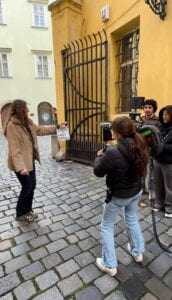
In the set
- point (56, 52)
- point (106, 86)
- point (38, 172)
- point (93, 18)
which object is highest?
point (93, 18)

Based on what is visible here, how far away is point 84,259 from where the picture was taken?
6.73 ft

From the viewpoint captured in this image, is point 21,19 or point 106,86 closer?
point 106,86

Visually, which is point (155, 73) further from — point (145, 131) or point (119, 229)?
point (119, 229)

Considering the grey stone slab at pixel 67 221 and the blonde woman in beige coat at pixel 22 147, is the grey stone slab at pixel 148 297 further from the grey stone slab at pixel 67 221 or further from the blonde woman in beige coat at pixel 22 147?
the blonde woman in beige coat at pixel 22 147

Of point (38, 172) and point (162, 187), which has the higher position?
point (162, 187)

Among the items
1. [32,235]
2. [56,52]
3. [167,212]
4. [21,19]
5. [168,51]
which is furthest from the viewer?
[21,19]

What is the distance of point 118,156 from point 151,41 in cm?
260

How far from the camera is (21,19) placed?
14.2 meters

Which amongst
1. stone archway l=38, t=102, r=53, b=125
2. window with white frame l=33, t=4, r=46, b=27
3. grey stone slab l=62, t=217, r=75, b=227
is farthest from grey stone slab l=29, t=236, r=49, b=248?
window with white frame l=33, t=4, r=46, b=27

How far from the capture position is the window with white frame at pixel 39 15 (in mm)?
14695

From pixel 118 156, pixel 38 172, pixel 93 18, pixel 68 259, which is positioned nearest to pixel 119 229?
pixel 68 259

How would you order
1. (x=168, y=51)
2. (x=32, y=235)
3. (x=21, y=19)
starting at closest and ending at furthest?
(x=32, y=235) < (x=168, y=51) < (x=21, y=19)

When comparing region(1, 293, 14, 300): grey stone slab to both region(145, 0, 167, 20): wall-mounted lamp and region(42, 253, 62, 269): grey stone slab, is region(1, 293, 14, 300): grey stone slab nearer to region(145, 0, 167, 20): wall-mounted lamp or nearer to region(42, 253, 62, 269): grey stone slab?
region(42, 253, 62, 269): grey stone slab

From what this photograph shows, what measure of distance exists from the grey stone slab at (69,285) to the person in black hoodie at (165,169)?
1487 mm
